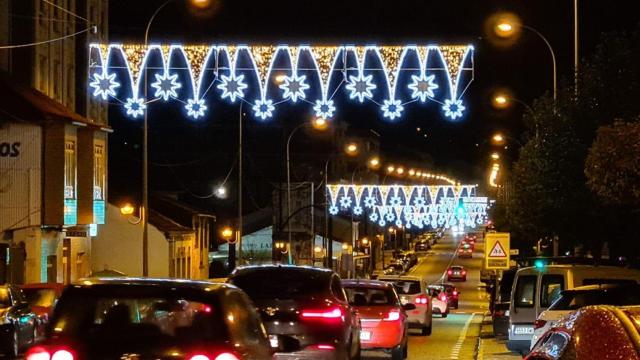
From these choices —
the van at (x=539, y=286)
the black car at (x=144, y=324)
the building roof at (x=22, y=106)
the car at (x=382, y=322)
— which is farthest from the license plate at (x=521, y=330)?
the building roof at (x=22, y=106)

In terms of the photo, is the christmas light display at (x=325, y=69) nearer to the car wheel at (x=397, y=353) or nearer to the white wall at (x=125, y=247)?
the car wheel at (x=397, y=353)

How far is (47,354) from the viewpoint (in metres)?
9.09

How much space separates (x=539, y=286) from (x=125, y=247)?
130ft

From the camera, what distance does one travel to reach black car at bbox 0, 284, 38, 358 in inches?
828

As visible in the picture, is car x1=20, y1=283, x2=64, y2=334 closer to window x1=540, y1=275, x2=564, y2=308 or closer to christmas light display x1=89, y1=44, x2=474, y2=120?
christmas light display x1=89, y1=44, x2=474, y2=120

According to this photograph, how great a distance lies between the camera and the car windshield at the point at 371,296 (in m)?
22.1

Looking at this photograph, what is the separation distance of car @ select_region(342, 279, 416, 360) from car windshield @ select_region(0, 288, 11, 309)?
613 centimetres

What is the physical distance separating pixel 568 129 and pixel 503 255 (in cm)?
912

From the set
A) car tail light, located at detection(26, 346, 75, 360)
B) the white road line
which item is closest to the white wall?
the white road line

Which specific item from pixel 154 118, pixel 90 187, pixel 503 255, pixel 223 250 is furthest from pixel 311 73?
pixel 154 118

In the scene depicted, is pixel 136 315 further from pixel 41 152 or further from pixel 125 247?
pixel 125 247

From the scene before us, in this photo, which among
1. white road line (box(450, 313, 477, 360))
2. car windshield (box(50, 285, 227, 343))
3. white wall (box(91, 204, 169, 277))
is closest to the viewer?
car windshield (box(50, 285, 227, 343))

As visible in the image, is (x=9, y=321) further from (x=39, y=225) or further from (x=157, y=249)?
(x=157, y=249)

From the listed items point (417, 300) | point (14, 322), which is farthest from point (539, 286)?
point (417, 300)
